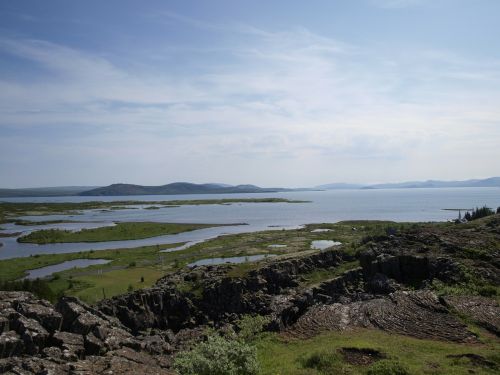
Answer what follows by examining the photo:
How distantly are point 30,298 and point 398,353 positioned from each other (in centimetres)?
2993

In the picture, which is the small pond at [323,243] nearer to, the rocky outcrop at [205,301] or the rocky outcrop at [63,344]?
the rocky outcrop at [205,301]

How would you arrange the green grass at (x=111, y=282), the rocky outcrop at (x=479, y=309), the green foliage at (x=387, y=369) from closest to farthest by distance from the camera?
the green foliage at (x=387, y=369)
the rocky outcrop at (x=479, y=309)
the green grass at (x=111, y=282)

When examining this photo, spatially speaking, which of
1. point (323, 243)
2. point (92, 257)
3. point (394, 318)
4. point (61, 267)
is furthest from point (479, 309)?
point (92, 257)

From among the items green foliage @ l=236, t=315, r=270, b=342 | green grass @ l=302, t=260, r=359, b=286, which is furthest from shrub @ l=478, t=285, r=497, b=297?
green foliage @ l=236, t=315, r=270, b=342

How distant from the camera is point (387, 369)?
22438 mm

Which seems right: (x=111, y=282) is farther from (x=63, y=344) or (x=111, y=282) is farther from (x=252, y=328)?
(x=63, y=344)

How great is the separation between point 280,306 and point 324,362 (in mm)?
17165

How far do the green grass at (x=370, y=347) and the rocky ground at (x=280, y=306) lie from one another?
1754 millimetres

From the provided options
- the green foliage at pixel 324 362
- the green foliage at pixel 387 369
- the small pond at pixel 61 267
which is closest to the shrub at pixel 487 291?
the green foliage at pixel 387 369

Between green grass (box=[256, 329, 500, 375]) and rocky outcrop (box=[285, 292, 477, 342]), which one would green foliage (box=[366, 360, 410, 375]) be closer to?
green grass (box=[256, 329, 500, 375])

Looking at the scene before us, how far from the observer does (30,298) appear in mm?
34906

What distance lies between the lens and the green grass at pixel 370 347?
2277 centimetres

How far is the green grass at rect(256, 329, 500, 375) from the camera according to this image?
2277 centimetres

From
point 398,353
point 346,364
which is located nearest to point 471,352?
point 398,353
